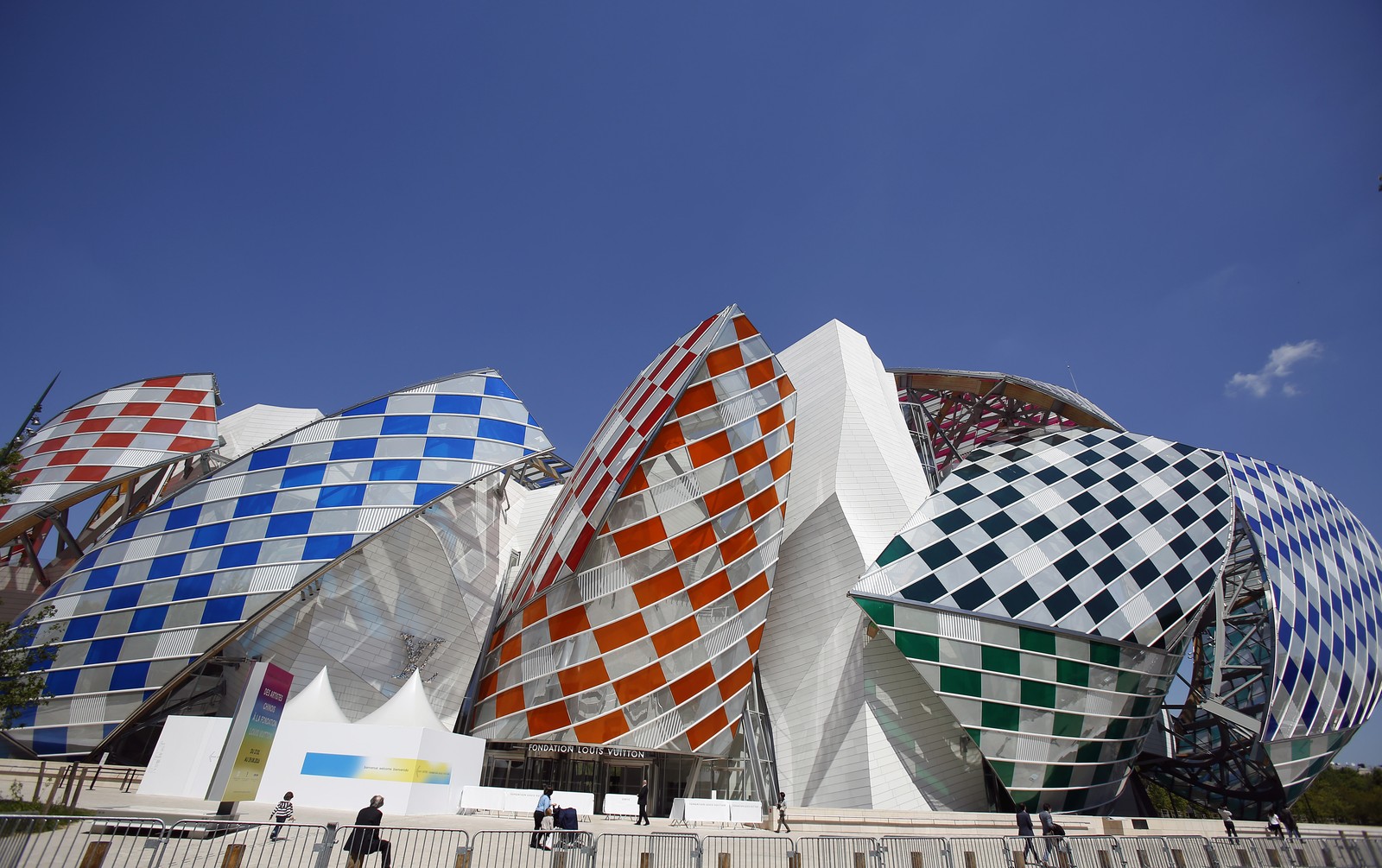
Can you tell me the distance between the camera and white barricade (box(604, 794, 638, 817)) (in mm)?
18969

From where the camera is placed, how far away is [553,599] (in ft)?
68.5

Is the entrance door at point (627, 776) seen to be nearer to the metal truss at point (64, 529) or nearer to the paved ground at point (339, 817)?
the paved ground at point (339, 817)

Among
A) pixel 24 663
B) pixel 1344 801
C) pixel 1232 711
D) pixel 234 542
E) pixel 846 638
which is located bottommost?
pixel 1344 801

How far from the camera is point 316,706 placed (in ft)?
56.9

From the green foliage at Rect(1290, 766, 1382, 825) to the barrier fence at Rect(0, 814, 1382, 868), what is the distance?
127 feet

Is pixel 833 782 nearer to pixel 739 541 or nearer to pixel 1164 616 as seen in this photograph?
pixel 739 541

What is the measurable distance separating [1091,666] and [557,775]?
1754cm

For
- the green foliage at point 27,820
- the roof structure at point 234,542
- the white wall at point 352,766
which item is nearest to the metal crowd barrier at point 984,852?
the white wall at point 352,766

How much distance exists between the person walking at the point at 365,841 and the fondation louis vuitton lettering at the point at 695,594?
11.9m

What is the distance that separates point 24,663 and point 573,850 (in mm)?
16285

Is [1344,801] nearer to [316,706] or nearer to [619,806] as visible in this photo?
[619,806]

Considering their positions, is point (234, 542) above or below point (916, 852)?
above

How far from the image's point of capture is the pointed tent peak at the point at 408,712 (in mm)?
17016

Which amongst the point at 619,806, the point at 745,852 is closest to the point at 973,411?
the point at 619,806
